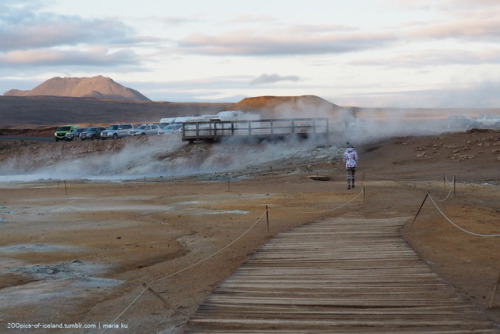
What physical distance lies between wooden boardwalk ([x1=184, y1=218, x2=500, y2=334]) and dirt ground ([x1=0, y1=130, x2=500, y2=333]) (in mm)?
476

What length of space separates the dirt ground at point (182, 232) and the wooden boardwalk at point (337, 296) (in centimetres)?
48

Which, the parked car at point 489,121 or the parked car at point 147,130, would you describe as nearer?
the parked car at point 489,121

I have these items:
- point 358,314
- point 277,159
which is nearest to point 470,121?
point 277,159

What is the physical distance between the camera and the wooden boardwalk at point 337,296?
24.2ft

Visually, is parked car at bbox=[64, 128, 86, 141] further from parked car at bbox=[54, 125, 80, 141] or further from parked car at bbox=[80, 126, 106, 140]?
parked car at bbox=[80, 126, 106, 140]

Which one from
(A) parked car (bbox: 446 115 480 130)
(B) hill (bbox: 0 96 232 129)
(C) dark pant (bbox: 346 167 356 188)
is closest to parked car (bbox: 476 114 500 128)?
(A) parked car (bbox: 446 115 480 130)

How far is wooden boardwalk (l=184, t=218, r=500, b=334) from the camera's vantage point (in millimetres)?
7387

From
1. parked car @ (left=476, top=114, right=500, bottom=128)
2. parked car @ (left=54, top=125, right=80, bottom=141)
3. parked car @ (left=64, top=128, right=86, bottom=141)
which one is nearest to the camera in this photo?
parked car @ (left=476, top=114, right=500, bottom=128)

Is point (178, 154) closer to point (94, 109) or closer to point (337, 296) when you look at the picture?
point (337, 296)

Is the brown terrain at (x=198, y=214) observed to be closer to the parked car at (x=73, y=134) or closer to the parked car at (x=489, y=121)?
the parked car at (x=489, y=121)

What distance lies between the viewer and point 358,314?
7754mm

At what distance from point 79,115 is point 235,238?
139 metres

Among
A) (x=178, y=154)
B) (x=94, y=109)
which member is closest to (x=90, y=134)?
(x=178, y=154)

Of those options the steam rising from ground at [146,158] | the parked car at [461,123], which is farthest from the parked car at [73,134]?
the parked car at [461,123]
